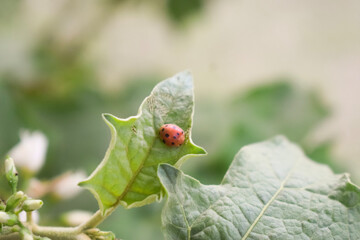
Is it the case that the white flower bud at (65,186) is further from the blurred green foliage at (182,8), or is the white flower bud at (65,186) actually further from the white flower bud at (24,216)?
the blurred green foliage at (182,8)

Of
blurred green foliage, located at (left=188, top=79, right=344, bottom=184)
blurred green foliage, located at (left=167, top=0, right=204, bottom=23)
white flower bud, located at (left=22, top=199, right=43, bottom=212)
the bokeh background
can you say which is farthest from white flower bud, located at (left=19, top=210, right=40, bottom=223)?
blurred green foliage, located at (left=167, top=0, right=204, bottom=23)

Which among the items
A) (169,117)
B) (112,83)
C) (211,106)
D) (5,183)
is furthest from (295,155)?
(112,83)

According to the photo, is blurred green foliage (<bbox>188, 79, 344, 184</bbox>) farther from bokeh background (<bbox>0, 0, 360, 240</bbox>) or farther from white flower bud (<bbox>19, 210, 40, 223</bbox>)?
white flower bud (<bbox>19, 210, 40, 223</bbox>)

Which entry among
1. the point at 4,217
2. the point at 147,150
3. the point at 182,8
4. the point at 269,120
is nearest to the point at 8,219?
the point at 4,217

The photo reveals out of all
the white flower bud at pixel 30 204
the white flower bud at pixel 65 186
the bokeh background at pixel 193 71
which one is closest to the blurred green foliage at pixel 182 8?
the bokeh background at pixel 193 71

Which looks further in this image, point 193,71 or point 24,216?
point 193,71

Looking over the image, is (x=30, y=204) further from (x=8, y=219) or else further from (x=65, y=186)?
(x=65, y=186)

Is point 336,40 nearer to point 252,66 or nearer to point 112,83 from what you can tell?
point 252,66
